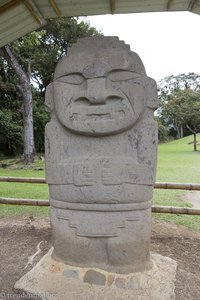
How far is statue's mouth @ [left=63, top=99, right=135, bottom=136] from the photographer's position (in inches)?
113

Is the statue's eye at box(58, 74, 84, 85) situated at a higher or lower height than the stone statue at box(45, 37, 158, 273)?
higher

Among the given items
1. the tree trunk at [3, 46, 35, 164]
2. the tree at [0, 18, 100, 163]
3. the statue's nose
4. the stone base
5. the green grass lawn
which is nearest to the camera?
the stone base

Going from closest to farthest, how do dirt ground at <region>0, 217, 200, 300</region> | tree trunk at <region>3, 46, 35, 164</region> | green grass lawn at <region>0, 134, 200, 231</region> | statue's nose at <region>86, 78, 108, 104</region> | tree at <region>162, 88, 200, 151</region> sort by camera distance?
statue's nose at <region>86, 78, 108, 104</region>, dirt ground at <region>0, 217, 200, 300</region>, green grass lawn at <region>0, 134, 200, 231</region>, tree trunk at <region>3, 46, 35, 164</region>, tree at <region>162, 88, 200, 151</region>

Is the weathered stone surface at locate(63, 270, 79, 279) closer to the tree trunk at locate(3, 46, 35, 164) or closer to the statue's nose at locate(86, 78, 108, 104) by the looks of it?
the statue's nose at locate(86, 78, 108, 104)

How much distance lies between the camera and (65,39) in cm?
1598

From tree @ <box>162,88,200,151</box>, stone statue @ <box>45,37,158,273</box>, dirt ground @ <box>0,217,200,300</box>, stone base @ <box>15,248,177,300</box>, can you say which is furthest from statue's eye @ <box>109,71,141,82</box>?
tree @ <box>162,88,200,151</box>

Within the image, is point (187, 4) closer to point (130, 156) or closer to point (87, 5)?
point (87, 5)

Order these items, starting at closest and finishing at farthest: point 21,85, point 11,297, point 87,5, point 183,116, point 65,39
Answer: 1. point 11,297
2. point 87,5
3. point 21,85
4. point 65,39
5. point 183,116

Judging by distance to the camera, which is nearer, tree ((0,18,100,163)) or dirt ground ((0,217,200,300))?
dirt ground ((0,217,200,300))

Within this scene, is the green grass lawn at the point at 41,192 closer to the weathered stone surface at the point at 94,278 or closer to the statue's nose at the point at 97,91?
the weathered stone surface at the point at 94,278

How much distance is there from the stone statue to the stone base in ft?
0.30

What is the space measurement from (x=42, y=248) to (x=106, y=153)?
1.87 metres

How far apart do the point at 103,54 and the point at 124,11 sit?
1.73 metres

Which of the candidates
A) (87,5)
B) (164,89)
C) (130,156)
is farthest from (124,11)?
(164,89)
